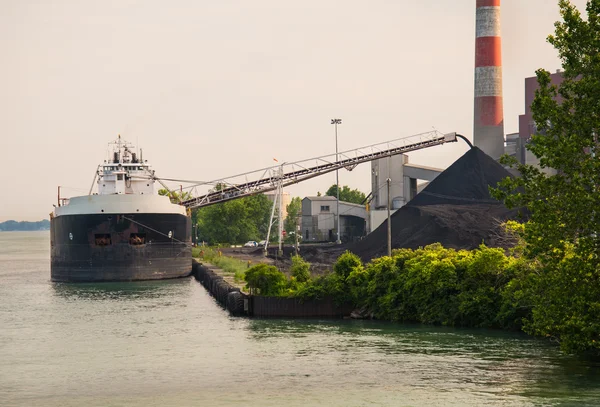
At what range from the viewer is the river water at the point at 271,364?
24.1 metres

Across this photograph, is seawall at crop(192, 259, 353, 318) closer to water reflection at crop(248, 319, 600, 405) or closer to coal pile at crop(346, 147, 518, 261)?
water reflection at crop(248, 319, 600, 405)

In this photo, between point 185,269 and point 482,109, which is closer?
point 185,269

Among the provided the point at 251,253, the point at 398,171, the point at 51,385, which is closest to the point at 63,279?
the point at 251,253

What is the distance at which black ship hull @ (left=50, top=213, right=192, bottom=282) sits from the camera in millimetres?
65250

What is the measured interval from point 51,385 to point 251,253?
66695 mm

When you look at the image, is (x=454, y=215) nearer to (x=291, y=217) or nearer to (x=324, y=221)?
(x=324, y=221)

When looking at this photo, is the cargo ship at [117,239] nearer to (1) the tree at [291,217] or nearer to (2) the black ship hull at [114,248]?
(2) the black ship hull at [114,248]

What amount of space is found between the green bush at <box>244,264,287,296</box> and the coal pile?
14.9 metres

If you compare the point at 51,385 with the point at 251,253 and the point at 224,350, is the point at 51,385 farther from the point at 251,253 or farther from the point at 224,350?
the point at 251,253

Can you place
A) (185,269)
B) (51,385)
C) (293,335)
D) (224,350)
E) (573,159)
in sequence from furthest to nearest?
(185,269) → (293,335) → (224,350) → (51,385) → (573,159)

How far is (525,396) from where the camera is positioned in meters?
23.7

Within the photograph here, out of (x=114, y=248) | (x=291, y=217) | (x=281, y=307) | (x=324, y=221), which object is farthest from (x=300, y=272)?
(x=291, y=217)

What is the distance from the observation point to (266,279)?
132 feet

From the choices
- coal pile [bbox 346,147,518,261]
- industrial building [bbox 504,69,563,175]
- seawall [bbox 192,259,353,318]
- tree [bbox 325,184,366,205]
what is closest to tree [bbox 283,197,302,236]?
tree [bbox 325,184,366,205]
